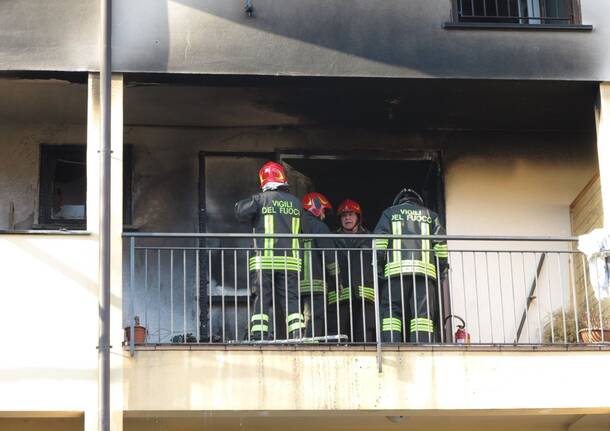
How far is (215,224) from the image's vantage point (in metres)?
16.9

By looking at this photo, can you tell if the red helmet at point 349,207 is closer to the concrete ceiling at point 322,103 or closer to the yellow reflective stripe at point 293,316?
the concrete ceiling at point 322,103

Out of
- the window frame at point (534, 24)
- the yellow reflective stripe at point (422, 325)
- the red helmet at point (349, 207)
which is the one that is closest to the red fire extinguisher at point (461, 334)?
the yellow reflective stripe at point (422, 325)

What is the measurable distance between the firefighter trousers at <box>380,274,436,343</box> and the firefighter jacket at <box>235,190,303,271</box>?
0.97 meters

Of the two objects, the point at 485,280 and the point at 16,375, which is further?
the point at 485,280

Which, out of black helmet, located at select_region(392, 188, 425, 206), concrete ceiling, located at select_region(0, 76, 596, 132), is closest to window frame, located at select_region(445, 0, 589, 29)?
concrete ceiling, located at select_region(0, 76, 596, 132)

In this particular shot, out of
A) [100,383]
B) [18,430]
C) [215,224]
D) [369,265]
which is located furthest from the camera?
[215,224]

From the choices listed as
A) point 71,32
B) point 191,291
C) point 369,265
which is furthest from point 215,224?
point 71,32

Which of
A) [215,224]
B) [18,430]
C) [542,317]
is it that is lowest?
[18,430]

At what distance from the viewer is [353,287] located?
15891 mm

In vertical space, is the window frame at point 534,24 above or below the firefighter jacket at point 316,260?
above

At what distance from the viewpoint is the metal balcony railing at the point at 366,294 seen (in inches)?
586

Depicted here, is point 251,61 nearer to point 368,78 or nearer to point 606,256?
point 368,78

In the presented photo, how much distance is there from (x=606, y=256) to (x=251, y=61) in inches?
152

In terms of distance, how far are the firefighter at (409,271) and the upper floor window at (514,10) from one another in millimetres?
2266
